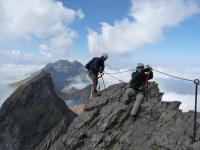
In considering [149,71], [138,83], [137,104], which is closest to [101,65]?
[138,83]

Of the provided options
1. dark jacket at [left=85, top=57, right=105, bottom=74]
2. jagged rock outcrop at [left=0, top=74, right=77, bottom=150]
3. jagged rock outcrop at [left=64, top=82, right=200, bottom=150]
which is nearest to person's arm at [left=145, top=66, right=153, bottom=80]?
jagged rock outcrop at [left=64, top=82, right=200, bottom=150]

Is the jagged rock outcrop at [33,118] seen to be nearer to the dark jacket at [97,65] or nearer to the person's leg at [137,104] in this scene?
the dark jacket at [97,65]

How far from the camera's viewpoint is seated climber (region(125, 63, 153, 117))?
2934 cm

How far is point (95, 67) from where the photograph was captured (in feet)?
118

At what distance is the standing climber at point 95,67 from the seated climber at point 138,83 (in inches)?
242

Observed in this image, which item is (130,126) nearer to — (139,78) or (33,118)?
(139,78)

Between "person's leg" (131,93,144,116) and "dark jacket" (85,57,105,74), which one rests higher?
"dark jacket" (85,57,105,74)

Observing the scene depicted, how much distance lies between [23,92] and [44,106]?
18.1 feet

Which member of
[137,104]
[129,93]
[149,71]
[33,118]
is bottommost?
[33,118]

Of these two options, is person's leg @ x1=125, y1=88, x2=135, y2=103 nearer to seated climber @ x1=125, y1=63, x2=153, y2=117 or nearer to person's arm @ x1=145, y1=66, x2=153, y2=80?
seated climber @ x1=125, y1=63, x2=153, y2=117

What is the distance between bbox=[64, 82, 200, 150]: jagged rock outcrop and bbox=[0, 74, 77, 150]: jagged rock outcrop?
1934cm

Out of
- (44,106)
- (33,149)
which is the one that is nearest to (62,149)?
(33,149)

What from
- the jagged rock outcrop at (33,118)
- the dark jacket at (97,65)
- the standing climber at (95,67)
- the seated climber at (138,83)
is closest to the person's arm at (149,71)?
the seated climber at (138,83)

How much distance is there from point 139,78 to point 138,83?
504mm
